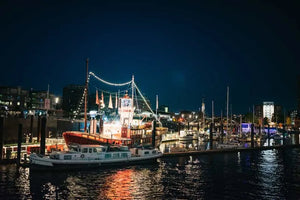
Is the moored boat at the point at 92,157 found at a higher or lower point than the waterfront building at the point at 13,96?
lower

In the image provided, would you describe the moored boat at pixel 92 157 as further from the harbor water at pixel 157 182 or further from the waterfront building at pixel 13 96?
the waterfront building at pixel 13 96

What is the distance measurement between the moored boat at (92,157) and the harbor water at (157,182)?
3.65ft

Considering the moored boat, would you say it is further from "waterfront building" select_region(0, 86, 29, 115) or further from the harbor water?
"waterfront building" select_region(0, 86, 29, 115)

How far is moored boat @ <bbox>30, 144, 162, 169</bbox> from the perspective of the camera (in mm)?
35375

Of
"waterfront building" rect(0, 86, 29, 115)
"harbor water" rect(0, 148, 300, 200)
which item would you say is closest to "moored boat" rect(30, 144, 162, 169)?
"harbor water" rect(0, 148, 300, 200)

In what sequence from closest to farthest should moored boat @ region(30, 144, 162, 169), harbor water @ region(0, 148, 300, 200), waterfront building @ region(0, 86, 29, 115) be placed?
harbor water @ region(0, 148, 300, 200) < moored boat @ region(30, 144, 162, 169) < waterfront building @ region(0, 86, 29, 115)

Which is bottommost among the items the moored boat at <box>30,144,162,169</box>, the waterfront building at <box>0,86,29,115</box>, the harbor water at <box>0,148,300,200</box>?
the harbor water at <box>0,148,300,200</box>

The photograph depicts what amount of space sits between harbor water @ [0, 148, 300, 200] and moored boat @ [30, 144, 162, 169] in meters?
1.11

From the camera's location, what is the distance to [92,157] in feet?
126

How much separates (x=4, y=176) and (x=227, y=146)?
5010cm

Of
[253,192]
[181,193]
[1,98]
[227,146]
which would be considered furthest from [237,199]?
[1,98]

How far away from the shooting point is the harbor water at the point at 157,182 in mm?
26750

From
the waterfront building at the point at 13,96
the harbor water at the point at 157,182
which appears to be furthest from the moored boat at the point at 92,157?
the waterfront building at the point at 13,96

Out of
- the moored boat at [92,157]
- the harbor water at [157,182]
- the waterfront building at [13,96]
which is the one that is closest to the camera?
the harbor water at [157,182]
